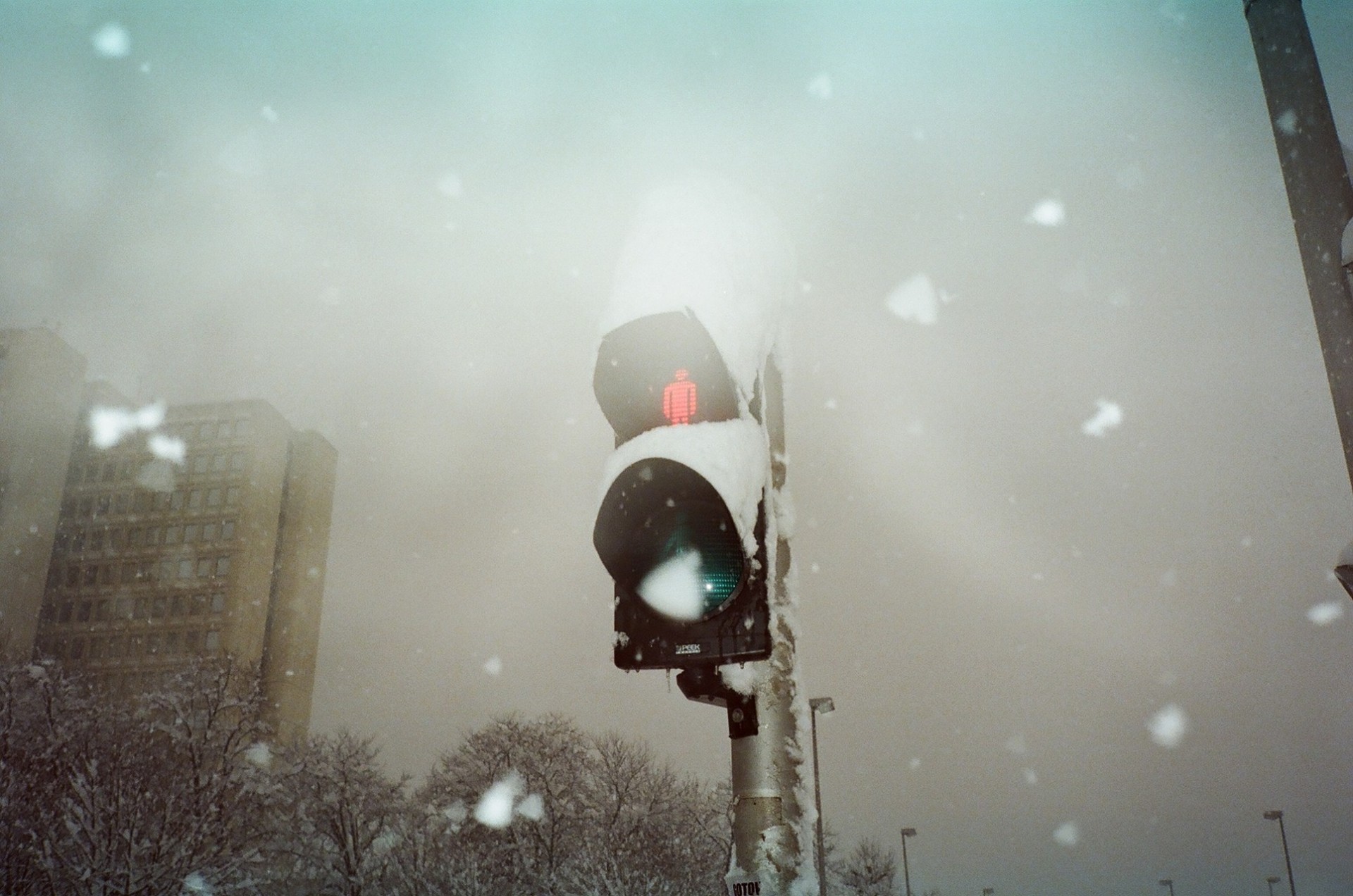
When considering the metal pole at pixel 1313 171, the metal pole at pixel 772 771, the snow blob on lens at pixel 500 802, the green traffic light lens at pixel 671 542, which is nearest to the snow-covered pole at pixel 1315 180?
the metal pole at pixel 1313 171

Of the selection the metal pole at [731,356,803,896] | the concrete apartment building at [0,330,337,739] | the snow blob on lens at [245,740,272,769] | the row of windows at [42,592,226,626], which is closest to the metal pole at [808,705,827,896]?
the metal pole at [731,356,803,896]

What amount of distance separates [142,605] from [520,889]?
72.1 metres

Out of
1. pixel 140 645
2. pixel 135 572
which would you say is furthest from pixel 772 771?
pixel 135 572

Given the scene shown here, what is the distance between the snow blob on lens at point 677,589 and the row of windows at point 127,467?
9901 cm

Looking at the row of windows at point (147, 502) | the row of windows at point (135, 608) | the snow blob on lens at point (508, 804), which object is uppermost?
the row of windows at point (147, 502)

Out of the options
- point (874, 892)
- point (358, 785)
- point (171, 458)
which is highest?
point (171, 458)

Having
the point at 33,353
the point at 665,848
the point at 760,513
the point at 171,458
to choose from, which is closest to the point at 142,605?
the point at 171,458

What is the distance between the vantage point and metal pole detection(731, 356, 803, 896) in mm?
2492

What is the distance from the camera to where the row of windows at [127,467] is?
9256 cm

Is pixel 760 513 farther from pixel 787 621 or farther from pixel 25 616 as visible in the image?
pixel 25 616

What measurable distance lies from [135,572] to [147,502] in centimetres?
722

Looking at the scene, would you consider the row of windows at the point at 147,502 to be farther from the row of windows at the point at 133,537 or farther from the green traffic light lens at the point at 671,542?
the green traffic light lens at the point at 671,542

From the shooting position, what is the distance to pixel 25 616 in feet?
269

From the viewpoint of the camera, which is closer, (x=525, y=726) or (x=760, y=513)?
(x=760, y=513)
